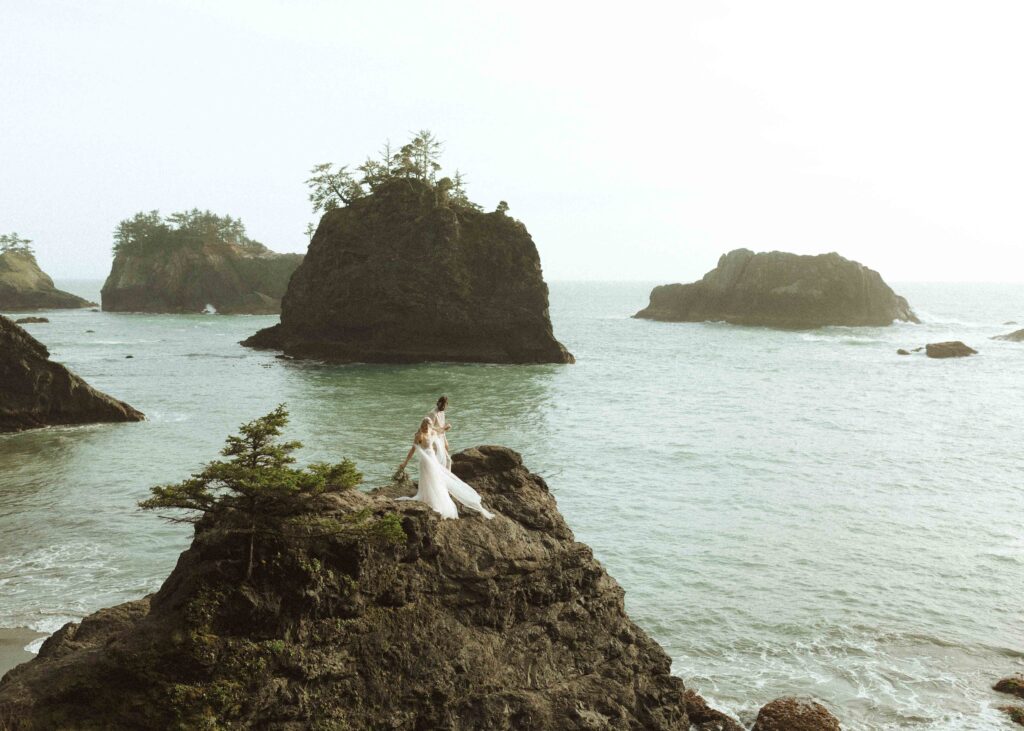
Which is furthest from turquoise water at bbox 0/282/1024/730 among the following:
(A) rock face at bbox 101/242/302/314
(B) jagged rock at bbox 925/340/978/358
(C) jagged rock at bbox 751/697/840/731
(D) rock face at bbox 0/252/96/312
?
(D) rock face at bbox 0/252/96/312

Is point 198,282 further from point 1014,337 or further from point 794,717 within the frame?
point 794,717

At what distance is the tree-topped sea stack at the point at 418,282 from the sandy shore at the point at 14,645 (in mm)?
46638

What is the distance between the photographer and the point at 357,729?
30.9 feet

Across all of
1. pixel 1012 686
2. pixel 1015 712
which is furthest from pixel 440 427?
pixel 1012 686

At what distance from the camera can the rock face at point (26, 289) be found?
118 metres

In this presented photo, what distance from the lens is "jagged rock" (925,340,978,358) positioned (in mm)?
72575

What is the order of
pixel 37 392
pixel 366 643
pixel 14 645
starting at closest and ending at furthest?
pixel 366 643, pixel 14 645, pixel 37 392

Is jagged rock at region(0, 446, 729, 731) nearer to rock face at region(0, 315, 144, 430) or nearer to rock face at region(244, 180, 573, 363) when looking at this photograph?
rock face at region(0, 315, 144, 430)

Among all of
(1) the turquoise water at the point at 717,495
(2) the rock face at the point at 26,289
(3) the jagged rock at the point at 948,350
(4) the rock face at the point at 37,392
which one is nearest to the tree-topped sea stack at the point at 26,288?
(2) the rock face at the point at 26,289

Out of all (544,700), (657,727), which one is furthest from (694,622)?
(544,700)

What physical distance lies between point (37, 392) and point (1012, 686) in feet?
116

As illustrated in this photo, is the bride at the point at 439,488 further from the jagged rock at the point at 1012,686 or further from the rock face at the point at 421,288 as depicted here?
the rock face at the point at 421,288

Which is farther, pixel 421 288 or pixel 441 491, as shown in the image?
pixel 421 288

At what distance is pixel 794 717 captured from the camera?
42.0 feet
